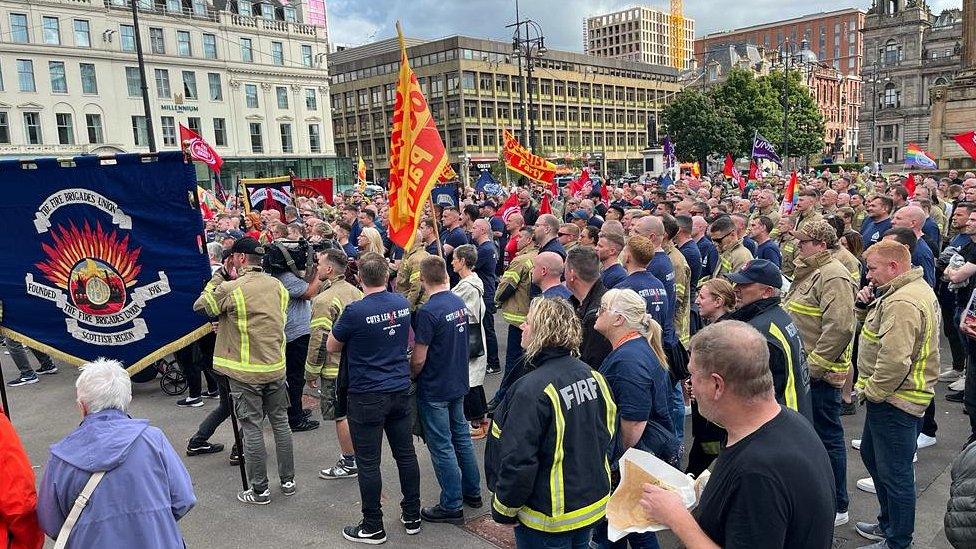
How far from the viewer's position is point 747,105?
55.2 metres

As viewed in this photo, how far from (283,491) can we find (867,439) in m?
4.74

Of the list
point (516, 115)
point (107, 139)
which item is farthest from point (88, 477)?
point (516, 115)

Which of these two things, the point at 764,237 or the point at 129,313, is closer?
the point at 129,313

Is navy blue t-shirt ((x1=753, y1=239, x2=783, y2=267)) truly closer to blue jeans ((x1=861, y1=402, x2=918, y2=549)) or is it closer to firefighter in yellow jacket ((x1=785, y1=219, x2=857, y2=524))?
firefighter in yellow jacket ((x1=785, y1=219, x2=857, y2=524))

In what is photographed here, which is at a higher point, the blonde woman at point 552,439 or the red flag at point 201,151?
the red flag at point 201,151

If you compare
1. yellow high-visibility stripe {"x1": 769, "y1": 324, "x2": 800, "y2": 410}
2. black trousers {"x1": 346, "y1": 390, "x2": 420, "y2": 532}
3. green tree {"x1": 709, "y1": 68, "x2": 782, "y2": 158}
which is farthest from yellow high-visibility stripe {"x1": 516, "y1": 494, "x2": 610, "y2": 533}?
green tree {"x1": 709, "y1": 68, "x2": 782, "y2": 158}

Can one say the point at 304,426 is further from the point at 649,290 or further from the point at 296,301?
the point at 649,290

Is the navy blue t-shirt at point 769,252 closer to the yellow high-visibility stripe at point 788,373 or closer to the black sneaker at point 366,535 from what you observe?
the yellow high-visibility stripe at point 788,373

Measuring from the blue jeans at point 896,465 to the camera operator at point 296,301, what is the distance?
521 centimetres

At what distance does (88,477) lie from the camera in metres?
3.11

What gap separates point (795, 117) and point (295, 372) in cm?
5968

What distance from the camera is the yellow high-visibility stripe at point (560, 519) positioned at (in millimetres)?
3498

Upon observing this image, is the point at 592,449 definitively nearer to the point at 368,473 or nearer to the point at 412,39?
the point at 368,473

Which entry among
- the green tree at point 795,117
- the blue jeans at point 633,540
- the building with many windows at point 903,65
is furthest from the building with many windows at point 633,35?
the blue jeans at point 633,540
